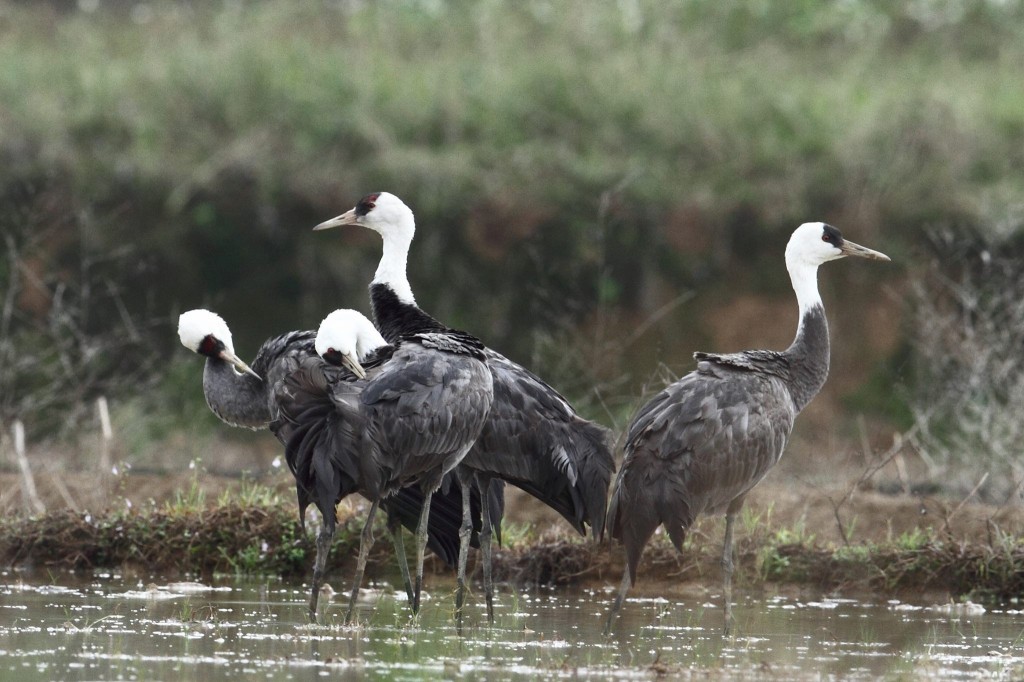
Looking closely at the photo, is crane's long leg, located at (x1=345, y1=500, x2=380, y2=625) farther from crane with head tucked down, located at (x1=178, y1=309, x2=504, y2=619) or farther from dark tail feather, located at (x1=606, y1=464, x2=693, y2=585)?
dark tail feather, located at (x1=606, y1=464, x2=693, y2=585)

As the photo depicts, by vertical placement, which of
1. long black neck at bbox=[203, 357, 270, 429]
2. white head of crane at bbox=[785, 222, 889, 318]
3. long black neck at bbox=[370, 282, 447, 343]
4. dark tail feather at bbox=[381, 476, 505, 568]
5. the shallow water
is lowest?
the shallow water

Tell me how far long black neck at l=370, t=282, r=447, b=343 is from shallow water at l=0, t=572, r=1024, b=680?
1.63m

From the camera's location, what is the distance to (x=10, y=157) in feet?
59.3

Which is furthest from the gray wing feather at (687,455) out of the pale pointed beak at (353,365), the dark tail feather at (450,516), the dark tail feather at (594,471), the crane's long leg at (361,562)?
the pale pointed beak at (353,365)

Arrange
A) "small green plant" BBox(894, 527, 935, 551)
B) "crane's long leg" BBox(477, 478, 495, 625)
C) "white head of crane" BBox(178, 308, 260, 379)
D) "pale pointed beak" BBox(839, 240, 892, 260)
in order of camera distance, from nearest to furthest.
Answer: "crane's long leg" BBox(477, 478, 495, 625) < "white head of crane" BBox(178, 308, 260, 379) < "pale pointed beak" BBox(839, 240, 892, 260) < "small green plant" BBox(894, 527, 935, 551)

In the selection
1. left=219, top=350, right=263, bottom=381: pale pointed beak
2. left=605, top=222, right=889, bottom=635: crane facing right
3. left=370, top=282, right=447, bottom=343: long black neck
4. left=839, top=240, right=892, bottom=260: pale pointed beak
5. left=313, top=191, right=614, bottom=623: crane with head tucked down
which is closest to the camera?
left=605, top=222, right=889, bottom=635: crane facing right

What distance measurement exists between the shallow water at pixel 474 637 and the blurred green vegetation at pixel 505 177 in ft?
20.0

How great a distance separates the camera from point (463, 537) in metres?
9.88

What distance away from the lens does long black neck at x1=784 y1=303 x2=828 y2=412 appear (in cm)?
991

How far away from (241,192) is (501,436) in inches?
360

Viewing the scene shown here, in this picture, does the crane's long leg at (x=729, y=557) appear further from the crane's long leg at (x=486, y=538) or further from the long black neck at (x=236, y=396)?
the long black neck at (x=236, y=396)

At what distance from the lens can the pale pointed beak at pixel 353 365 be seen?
29.8 feet

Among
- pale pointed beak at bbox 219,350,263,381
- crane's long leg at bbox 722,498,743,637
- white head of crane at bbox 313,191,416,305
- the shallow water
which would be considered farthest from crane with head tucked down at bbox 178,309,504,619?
crane's long leg at bbox 722,498,743,637

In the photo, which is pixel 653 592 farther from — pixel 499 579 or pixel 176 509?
pixel 176 509
